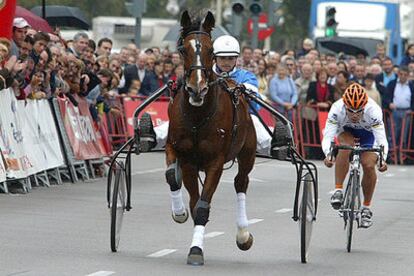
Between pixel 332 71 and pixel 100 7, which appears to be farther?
pixel 100 7

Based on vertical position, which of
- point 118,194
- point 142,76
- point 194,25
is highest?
point 194,25

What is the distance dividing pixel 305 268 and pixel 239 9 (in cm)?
2251

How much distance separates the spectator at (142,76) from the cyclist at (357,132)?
15358 millimetres

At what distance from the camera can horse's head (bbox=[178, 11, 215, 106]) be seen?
11.9 metres

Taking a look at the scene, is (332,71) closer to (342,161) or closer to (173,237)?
(342,161)

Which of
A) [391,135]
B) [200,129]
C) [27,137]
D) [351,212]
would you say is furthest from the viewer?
[391,135]

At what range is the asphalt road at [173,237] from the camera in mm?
12234

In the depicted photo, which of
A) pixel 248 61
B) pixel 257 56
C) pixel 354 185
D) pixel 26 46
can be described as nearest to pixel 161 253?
pixel 354 185

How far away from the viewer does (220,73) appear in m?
13.3

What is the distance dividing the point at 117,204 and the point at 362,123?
2.93 metres

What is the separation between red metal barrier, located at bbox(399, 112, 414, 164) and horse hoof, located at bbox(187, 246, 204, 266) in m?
18.2

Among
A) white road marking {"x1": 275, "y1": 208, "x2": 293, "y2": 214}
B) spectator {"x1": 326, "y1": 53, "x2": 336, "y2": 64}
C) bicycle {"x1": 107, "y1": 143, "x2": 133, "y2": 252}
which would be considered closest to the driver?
bicycle {"x1": 107, "y1": 143, "x2": 133, "y2": 252}

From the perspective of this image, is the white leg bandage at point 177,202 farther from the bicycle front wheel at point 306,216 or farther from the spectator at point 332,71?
the spectator at point 332,71

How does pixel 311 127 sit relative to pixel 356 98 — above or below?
below
